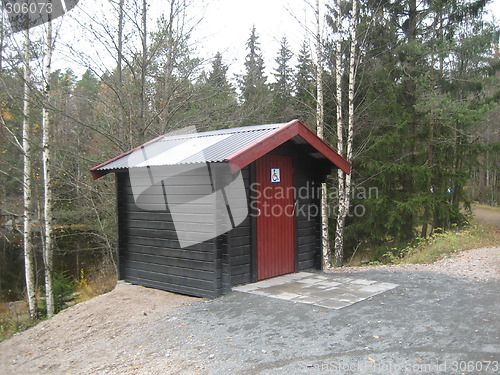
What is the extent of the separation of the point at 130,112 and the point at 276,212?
5.47 m

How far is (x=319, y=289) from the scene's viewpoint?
23.3 ft

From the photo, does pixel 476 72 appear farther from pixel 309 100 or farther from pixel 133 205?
pixel 133 205

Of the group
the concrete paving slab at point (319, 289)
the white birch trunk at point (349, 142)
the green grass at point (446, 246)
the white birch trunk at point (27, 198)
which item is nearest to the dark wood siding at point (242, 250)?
the concrete paving slab at point (319, 289)

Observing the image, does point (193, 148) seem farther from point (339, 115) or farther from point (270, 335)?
point (339, 115)

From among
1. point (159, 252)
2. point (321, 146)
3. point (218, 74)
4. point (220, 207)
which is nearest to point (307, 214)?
point (321, 146)

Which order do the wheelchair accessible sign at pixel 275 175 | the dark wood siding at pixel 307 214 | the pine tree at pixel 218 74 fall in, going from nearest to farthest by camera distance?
the wheelchair accessible sign at pixel 275 175
the dark wood siding at pixel 307 214
the pine tree at pixel 218 74

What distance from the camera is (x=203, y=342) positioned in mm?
5098

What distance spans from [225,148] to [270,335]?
3019 mm

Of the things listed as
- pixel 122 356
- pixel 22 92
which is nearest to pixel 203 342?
pixel 122 356

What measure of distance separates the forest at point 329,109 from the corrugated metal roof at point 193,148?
114 inches

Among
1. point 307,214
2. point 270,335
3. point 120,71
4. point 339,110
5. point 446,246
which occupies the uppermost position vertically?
point 120,71

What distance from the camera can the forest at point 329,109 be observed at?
10.9 m

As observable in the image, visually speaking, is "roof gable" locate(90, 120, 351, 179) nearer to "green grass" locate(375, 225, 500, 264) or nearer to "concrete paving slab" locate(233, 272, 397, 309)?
"concrete paving slab" locate(233, 272, 397, 309)

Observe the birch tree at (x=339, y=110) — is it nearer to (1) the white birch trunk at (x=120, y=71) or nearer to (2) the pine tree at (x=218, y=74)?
(2) the pine tree at (x=218, y=74)
